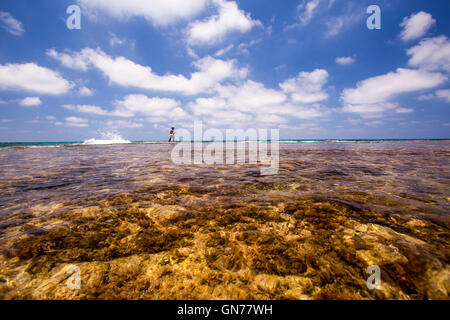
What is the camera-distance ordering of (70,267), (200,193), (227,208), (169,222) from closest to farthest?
(70,267) < (169,222) < (227,208) < (200,193)

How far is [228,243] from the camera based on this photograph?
1887mm

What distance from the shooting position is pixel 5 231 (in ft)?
6.97

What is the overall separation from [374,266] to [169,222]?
2142mm

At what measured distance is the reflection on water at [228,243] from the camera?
1351 millimetres

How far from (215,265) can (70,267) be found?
1.26m

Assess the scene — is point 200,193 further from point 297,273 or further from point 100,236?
point 297,273

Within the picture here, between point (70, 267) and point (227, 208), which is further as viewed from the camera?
point (227, 208)

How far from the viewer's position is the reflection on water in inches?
53.2

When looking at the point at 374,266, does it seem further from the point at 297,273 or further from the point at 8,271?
the point at 8,271

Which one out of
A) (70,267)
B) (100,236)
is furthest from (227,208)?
(70,267)
